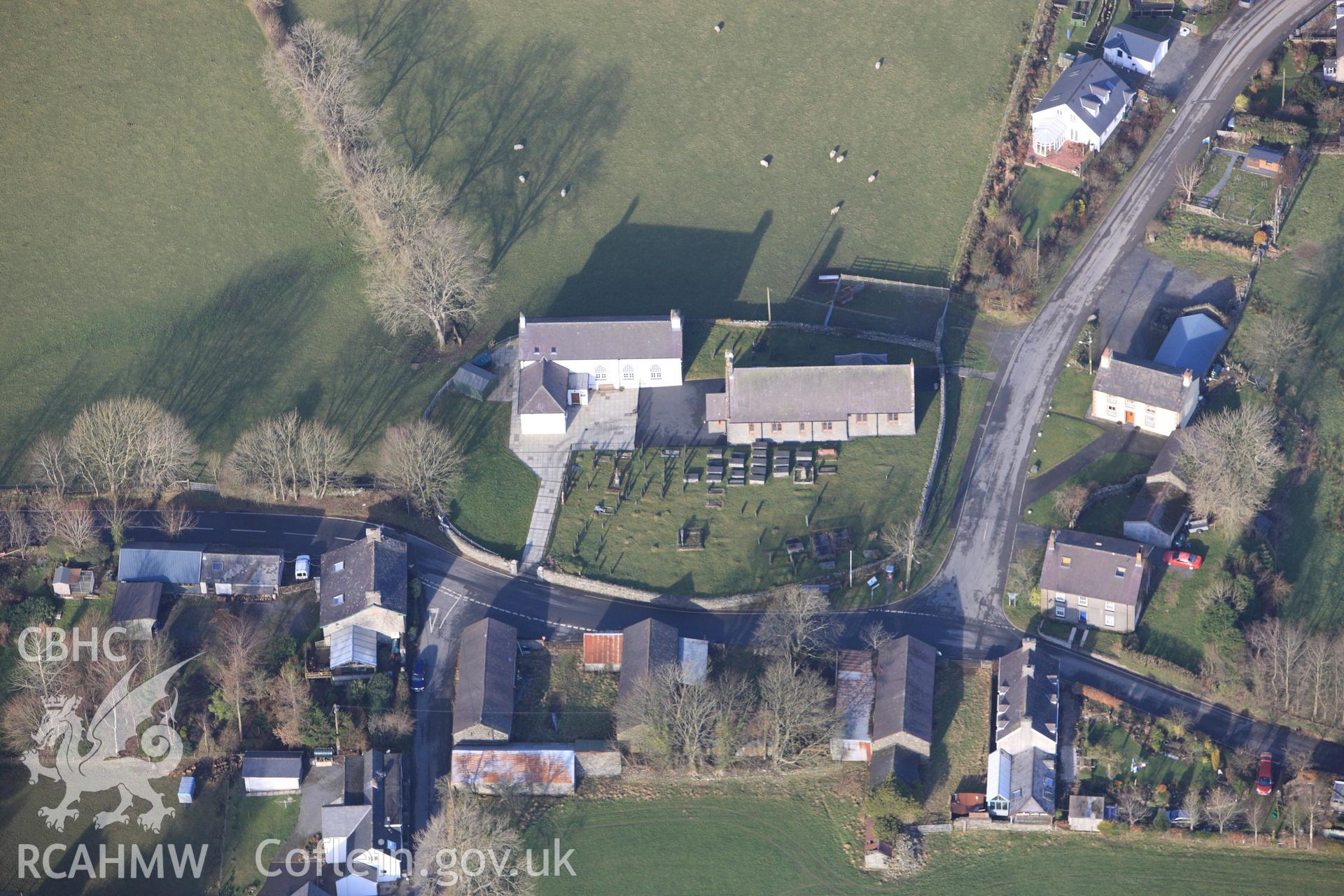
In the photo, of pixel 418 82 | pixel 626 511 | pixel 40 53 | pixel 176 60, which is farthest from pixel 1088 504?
pixel 40 53

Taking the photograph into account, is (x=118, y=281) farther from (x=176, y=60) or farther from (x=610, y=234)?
(x=610, y=234)

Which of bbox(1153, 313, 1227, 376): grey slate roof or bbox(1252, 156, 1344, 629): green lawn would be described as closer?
bbox(1252, 156, 1344, 629): green lawn

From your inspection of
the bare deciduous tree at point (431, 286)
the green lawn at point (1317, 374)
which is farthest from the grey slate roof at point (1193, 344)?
the bare deciduous tree at point (431, 286)

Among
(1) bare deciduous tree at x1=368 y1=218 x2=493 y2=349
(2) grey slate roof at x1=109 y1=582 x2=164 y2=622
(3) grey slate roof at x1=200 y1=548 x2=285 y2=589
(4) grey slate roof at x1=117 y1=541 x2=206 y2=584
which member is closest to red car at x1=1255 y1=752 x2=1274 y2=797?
(3) grey slate roof at x1=200 y1=548 x2=285 y2=589

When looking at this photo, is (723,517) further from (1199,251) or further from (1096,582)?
(1199,251)

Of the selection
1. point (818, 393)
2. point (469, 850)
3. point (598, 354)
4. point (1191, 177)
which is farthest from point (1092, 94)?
point (469, 850)

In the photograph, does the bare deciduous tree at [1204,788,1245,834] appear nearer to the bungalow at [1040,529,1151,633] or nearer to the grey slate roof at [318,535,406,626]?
the bungalow at [1040,529,1151,633]
